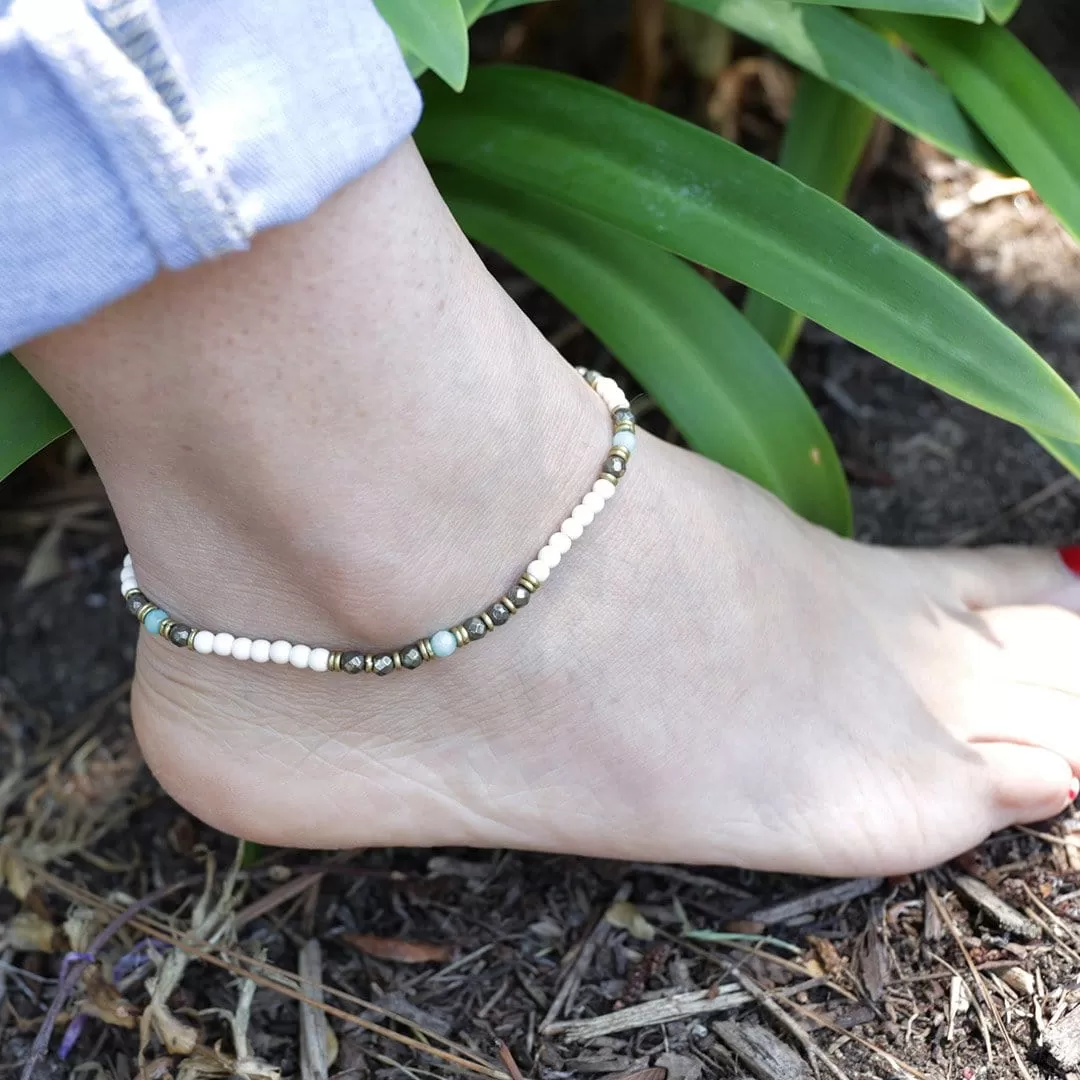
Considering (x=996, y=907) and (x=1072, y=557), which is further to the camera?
(x=1072, y=557)

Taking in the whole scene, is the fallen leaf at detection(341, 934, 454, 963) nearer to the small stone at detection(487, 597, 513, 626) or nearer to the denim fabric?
the small stone at detection(487, 597, 513, 626)

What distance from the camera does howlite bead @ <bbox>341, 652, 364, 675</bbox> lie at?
723 millimetres

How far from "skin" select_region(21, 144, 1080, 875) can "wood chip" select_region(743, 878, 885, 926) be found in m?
0.04

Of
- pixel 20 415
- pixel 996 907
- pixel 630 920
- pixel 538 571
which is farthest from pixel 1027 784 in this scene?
pixel 20 415

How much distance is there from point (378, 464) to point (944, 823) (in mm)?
514

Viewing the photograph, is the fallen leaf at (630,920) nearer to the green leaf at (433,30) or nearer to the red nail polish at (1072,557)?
the red nail polish at (1072,557)

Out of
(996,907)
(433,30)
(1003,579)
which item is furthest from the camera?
(1003,579)

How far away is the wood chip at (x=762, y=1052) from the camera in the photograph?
75cm

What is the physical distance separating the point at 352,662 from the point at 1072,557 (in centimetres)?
66

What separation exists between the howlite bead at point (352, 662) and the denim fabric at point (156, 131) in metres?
0.30

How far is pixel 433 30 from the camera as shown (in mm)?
599

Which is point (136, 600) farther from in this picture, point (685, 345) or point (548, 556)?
point (685, 345)

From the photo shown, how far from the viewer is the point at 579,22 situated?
1.47 metres

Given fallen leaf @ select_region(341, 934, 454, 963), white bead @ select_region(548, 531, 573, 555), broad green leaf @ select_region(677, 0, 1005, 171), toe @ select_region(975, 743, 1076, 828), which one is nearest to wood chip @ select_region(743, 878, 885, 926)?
toe @ select_region(975, 743, 1076, 828)
